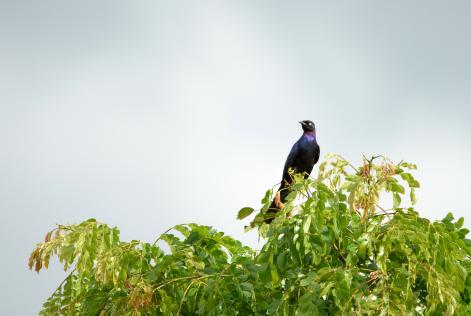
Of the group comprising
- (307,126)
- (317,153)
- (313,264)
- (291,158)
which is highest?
(307,126)

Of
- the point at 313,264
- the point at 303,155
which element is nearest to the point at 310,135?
the point at 303,155

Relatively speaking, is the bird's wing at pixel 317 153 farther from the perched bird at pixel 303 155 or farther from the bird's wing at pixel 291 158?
the bird's wing at pixel 291 158

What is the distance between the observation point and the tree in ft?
20.1

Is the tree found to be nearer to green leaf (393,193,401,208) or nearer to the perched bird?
green leaf (393,193,401,208)

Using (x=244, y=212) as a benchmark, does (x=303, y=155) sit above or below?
above

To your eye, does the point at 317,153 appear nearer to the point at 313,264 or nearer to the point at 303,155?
the point at 303,155

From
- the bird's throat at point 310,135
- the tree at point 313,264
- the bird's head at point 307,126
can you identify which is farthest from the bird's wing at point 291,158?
the tree at point 313,264

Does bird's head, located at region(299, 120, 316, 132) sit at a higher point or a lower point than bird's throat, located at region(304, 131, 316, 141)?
higher

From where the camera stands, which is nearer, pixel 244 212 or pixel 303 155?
pixel 244 212

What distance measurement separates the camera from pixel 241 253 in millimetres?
9117

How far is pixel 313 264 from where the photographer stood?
23.4 ft

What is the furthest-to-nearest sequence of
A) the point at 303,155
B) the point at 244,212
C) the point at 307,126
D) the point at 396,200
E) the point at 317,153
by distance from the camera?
the point at 307,126
the point at 317,153
the point at 303,155
the point at 244,212
the point at 396,200

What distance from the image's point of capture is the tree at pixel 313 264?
6.14 m

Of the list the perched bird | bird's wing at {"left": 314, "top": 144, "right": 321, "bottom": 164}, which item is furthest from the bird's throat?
bird's wing at {"left": 314, "top": 144, "right": 321, "bottom": 164}
